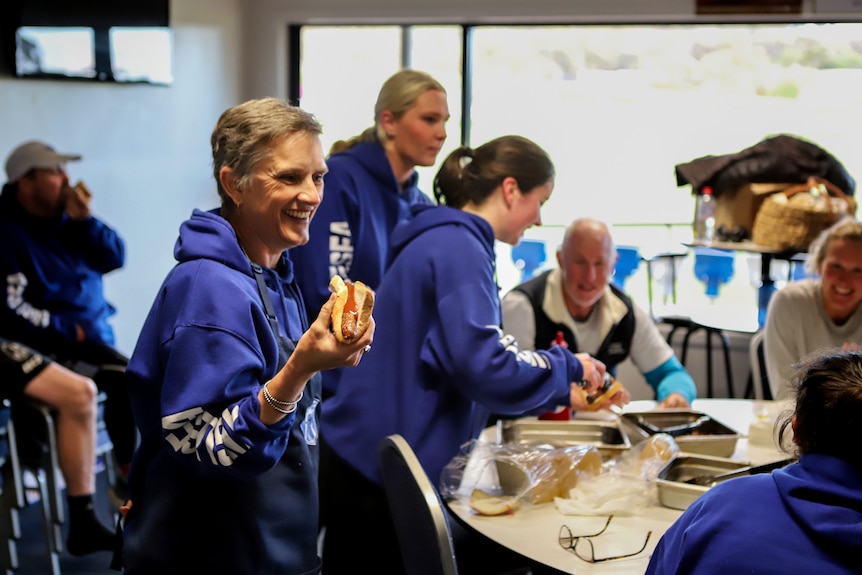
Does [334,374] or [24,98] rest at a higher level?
[24,98]

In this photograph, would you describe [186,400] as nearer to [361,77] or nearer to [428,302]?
[428,302]

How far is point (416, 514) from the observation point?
1.75m

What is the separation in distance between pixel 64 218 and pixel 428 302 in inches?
91.1

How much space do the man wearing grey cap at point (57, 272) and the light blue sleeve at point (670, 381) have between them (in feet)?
6.50

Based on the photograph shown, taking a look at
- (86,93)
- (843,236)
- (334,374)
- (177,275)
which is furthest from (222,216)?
(86,93)

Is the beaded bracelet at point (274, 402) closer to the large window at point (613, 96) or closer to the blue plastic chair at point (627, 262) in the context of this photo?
the blue plastic chair at point (627, 262)

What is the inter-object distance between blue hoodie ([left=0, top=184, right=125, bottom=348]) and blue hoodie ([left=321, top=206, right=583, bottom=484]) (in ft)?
6.38

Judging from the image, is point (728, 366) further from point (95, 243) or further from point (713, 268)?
point (95, 243)

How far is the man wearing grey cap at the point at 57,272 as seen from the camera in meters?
3.75

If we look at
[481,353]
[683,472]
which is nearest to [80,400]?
[481,353]

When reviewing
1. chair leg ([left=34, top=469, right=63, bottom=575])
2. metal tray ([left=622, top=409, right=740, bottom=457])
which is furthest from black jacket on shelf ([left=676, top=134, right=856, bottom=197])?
chair leg ([left=34, top=469, right=63, bottom=575])

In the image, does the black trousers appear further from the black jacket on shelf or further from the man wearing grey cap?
the black jacket on shelf

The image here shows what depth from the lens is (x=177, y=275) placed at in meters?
1.50

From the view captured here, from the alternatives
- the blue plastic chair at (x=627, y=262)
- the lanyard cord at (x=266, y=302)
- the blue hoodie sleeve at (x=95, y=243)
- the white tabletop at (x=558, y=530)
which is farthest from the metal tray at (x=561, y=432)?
the blue plastic chair at (x=627, y=262)
